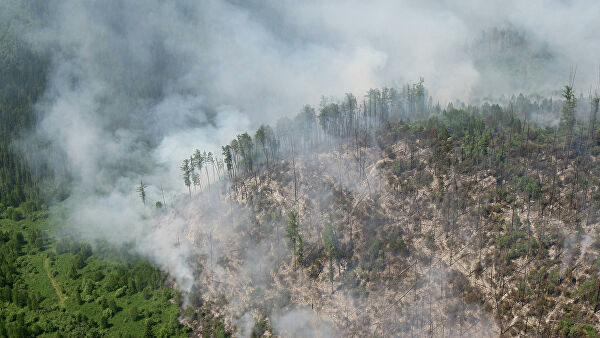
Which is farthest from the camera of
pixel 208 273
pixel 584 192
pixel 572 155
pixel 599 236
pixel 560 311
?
pixel 208 273

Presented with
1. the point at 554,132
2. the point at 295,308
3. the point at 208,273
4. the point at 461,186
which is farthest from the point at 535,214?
the point at 208,273

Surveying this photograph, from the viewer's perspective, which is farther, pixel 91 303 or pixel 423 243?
pixel 91 303

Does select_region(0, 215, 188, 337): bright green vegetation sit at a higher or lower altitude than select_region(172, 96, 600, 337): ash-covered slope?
lower

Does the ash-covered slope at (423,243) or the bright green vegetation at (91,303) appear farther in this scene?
the bright green vegetation at (91,303)

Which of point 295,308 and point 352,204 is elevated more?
point 352,204

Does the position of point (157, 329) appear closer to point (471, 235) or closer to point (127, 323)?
point (127, 323)

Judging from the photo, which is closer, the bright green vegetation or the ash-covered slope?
the ash-covered slope

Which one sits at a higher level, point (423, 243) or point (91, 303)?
point (423, 243)

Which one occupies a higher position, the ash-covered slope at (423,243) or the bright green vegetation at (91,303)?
the ash-covered slope at (423,243)
